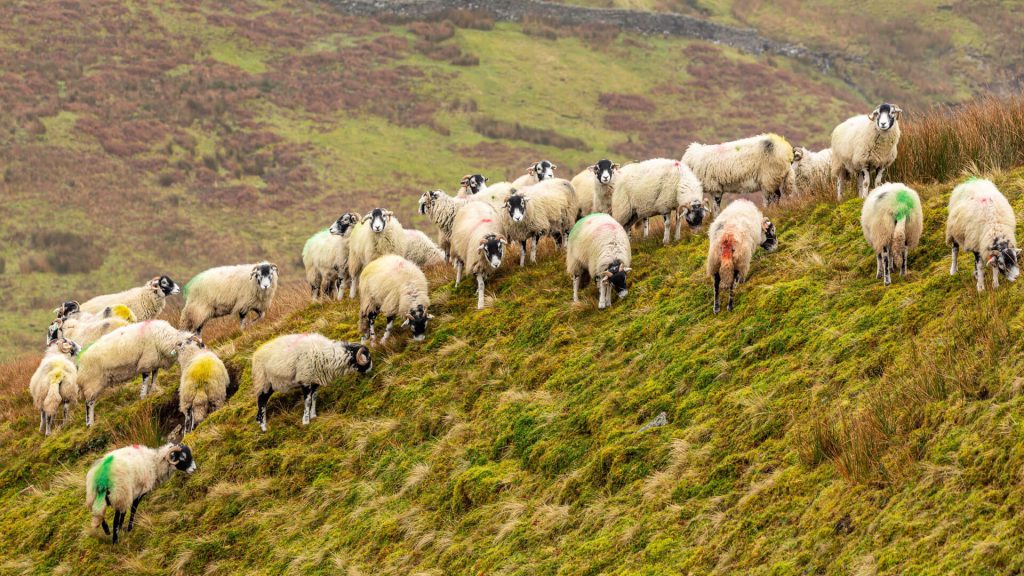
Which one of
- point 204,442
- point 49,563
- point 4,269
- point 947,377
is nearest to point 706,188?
point 947,377

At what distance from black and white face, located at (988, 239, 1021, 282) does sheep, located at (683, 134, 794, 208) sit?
19.4ft

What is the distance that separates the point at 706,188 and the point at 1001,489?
358 inches

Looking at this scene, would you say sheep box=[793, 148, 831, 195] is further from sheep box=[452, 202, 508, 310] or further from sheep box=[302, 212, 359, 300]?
sheep box=[302, 212, 359, 300]

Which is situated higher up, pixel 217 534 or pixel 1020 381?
pixel 1020 381

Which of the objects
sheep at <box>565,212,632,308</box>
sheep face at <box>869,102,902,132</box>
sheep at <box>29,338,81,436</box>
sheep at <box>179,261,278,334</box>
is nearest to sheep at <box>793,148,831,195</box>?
sheep face at <box>869,102,902,132</box>

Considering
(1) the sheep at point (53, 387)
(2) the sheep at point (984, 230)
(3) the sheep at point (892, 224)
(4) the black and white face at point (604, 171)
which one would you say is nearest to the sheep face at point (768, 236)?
(3) the sheep at point (892, 224)

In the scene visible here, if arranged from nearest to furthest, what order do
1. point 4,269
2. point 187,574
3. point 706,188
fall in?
1. point 187,574
2. point 706,188
3. point 4,269

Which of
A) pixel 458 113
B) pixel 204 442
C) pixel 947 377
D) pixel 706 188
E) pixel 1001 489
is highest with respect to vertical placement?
pixel 458 113

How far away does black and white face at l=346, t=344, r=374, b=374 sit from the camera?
13.4 metres

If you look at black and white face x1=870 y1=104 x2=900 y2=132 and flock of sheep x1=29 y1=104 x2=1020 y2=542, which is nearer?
flock of sheep x1=29 y1=104 x2=1020 y2=542

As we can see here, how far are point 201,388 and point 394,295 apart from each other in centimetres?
330

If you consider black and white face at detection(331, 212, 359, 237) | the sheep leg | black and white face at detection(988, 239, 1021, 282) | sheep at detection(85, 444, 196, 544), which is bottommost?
sheep at detection(85, 444, 196, 544)

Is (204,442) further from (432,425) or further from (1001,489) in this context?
(1001,489)

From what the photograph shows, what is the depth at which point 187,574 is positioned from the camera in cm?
1152
